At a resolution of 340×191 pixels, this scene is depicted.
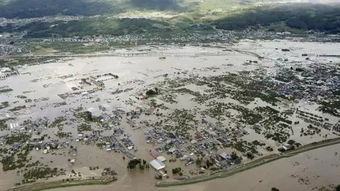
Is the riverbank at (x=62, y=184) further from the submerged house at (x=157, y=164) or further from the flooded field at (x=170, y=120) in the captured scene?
the submerged house at (x=157, y=164)

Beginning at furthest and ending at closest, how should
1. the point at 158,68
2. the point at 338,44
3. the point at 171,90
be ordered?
the point at 338,44
the point at 158,68
the point at 171,90

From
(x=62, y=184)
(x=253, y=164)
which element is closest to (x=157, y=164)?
(x=62, y=184)

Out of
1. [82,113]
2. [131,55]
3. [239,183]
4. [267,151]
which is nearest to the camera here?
[239,183]

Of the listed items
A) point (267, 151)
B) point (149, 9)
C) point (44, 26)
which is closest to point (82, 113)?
point (267, 151)

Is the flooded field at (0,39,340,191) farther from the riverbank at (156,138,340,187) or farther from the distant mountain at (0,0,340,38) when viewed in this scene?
the distant mountain at (0,0,340,38)

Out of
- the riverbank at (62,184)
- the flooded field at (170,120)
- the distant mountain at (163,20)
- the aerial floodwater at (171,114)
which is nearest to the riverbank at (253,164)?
the aerial floodwater at (171,114)

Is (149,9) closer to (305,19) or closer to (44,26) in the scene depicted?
(44,26)
